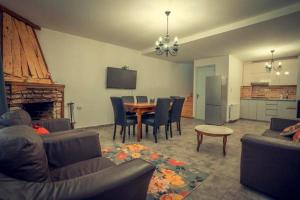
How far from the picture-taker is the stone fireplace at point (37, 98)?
260 centimetres

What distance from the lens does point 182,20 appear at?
3199mm

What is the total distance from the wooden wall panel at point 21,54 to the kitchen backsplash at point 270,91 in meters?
7.00

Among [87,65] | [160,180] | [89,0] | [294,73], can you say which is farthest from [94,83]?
[294,73]

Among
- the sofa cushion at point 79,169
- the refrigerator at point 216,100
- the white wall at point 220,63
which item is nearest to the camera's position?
the sofa cushion at point 79,169

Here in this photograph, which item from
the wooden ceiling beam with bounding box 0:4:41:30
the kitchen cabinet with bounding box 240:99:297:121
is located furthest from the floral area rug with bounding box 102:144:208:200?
the kitchen cabinet with bounding box 240:99:297:121

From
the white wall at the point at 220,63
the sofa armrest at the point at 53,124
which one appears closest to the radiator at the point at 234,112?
the white wall at the point at 220,63

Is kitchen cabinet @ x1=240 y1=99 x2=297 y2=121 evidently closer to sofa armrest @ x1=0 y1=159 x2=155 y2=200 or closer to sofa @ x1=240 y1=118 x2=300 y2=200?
sofa @ x1=240 y1=118 x2=300 y2=200

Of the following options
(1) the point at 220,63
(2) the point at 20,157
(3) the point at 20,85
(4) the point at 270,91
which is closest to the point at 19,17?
(3) the point at 20,85

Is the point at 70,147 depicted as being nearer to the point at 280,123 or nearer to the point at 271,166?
the point at 271,166

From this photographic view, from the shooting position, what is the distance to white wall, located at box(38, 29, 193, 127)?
3.89 meters

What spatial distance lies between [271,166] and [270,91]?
6.00 metres

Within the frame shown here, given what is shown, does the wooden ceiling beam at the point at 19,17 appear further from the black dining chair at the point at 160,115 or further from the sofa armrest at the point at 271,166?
the sofa armrest at the point at 271,166

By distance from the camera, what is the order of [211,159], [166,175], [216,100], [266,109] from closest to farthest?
[166,175] < [211,159] < [216,100] < [266,109]

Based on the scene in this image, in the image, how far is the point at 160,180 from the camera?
1.89 m
